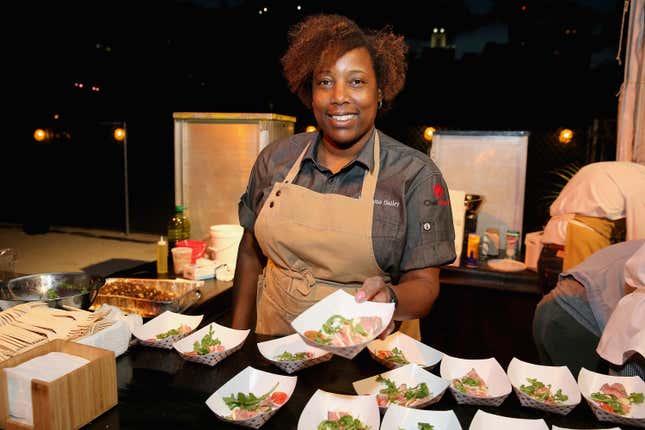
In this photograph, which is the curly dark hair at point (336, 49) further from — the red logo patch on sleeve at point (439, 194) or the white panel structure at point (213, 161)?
the white panel structure at point (213, 161)

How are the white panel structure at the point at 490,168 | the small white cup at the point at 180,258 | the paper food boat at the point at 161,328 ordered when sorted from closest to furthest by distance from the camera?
the paper food boat at the point at 161,328
the small white cup at the point at 180,258
the white panel structure at the point at 490,168

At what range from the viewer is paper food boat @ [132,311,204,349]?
5.10 ft

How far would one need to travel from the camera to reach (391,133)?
353 inches

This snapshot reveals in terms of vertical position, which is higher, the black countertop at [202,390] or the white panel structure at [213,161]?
the white panel structure at [213,161]

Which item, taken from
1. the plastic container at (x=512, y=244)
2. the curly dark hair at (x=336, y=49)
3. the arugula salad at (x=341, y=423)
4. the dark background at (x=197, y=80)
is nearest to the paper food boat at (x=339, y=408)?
the arugula salad at (x=341, y=423)

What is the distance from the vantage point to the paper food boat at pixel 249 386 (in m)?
1.18

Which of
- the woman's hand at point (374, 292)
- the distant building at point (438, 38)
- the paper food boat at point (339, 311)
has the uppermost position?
the distant building at point (438, 38)

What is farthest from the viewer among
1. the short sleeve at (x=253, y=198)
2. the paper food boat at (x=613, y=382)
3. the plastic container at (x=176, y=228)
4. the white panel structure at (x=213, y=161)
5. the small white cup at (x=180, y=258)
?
the white panel structure at (x=213, y=161)

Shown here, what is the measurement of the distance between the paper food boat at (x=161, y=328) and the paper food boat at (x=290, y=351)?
1.02 feet

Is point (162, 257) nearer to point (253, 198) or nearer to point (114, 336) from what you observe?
point (253, 198)

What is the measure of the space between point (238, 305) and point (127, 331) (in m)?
0.58

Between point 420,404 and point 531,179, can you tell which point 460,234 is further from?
point 531,179

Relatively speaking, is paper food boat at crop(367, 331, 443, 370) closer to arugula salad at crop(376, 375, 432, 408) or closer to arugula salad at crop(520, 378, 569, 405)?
arugula salad at crop(376, 375, 432, 408)

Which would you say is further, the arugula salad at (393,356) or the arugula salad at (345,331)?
the arugula salad at (393,356)
